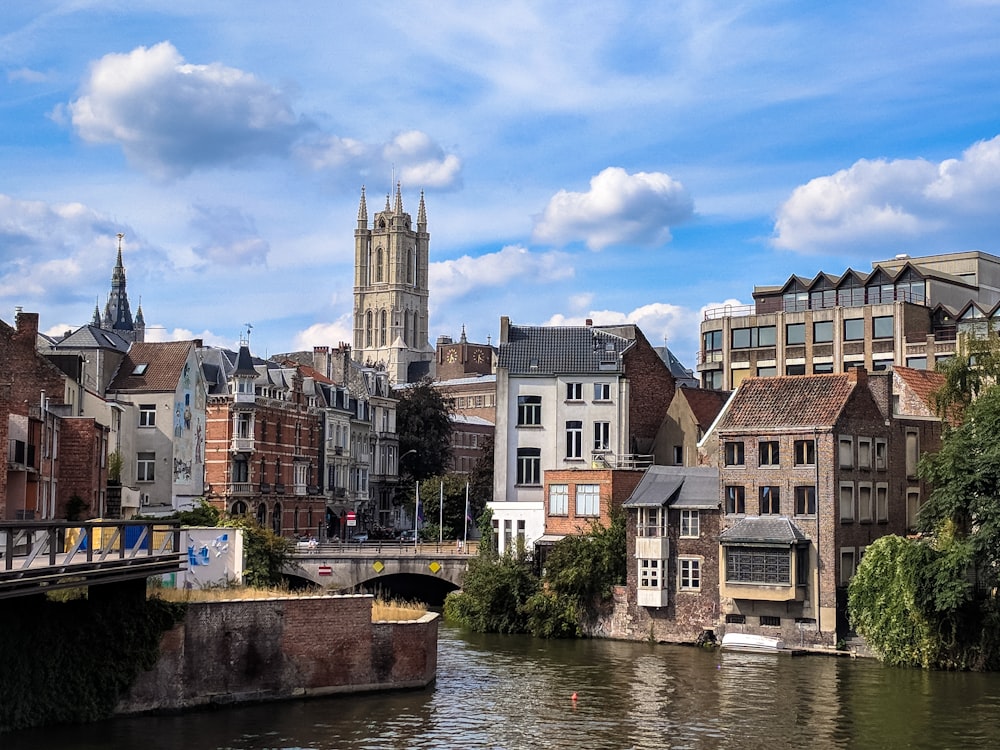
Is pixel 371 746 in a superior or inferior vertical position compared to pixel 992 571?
inferior

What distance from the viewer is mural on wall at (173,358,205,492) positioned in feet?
288

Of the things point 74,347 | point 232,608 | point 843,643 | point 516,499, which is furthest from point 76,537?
point 74,347

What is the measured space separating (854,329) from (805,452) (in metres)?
36.4

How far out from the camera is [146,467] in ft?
284

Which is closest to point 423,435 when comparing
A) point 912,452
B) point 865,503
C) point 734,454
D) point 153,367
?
point 153,367

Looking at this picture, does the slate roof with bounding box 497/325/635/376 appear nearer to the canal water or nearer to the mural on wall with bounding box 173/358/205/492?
the mural on wall with bounding box 173/358/205/492

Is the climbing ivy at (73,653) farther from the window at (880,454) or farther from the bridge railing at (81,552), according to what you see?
the window at (880,454)

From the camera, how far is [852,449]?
6116 cm

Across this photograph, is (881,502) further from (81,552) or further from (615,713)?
(81,552)

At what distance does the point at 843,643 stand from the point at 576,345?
29092mm

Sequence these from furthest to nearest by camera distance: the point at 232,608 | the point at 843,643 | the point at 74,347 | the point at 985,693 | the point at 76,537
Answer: the point at 74,347
the point at 843,643
the point at 985,693
the point at 232,608
the point at 76,537

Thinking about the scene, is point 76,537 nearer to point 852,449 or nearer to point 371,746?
point 371,746

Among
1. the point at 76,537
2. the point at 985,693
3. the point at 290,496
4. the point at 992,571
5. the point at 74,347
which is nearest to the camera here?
the point at 76,537

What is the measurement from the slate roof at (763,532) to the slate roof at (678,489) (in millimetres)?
1812
